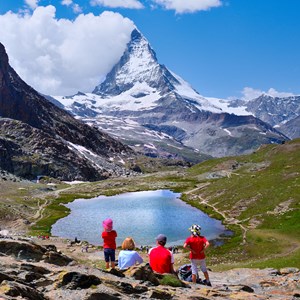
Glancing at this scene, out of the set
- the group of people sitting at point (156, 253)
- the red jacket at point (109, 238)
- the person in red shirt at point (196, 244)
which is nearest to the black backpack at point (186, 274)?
the group of people sitting at point (156, 253)

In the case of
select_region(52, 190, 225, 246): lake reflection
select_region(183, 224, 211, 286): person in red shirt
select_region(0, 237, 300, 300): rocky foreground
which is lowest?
select_region(52, 190, 225, 246): lake reflection

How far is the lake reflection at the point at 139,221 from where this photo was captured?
92.2m

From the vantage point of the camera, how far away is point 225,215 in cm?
11162

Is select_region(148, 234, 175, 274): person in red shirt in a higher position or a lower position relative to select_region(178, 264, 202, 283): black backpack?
higher

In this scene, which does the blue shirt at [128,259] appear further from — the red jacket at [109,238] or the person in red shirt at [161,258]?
the red jacket at [109,238]

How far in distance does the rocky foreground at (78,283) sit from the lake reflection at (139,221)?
56555 millimetres

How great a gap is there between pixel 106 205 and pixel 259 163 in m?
79.7

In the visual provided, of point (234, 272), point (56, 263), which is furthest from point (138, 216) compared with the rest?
point (56, 263)

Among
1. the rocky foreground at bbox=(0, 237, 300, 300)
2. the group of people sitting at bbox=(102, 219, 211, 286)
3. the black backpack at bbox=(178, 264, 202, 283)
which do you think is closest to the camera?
the rocky foreground at bbox=(0, 237, 300, 300)

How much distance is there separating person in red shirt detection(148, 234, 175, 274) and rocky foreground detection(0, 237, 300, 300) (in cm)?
70

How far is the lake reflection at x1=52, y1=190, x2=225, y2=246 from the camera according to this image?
9225 centimetres

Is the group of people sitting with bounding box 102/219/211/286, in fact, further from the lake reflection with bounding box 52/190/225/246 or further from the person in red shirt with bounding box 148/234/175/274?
the lake reflection with bounding box 52/190/225/246

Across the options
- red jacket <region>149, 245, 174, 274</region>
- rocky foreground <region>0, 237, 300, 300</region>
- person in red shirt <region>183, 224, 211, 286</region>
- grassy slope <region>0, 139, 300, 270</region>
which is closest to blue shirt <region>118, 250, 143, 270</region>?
rocky foreground <region>0, 237, 300, 300</region>

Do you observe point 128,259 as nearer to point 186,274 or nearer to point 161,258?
point 161,258
